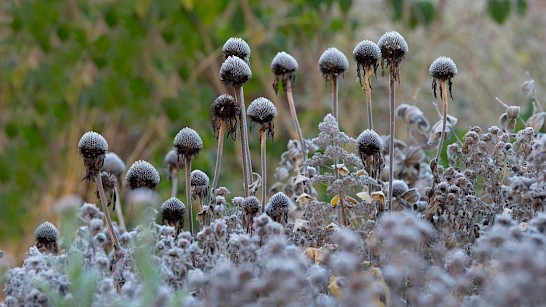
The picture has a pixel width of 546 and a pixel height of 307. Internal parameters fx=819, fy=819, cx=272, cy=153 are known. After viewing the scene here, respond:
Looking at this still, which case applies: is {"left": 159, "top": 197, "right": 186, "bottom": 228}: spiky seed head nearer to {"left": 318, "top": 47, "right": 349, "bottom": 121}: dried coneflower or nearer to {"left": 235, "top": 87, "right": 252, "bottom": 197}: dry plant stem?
{"left": 235, "top": 87, "right": 252, "bottom": 197}: dry plant stem

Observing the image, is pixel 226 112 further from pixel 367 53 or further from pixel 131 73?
pixel 131 73

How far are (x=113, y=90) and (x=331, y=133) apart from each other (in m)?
2.28

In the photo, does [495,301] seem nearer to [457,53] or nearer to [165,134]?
[165,134]

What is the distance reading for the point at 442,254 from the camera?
36.6 inches

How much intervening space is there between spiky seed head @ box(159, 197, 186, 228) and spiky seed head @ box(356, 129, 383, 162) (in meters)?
0.25

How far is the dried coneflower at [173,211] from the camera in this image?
1076 mm

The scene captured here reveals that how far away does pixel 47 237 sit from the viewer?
1.12 metres

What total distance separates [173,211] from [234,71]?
20 cm

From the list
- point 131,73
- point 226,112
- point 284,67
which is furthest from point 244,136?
point 131,73

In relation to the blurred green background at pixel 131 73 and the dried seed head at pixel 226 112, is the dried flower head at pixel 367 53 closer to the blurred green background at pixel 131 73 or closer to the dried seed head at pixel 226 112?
the dried seed head at pixel 226 112

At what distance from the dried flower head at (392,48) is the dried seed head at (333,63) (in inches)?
3.2

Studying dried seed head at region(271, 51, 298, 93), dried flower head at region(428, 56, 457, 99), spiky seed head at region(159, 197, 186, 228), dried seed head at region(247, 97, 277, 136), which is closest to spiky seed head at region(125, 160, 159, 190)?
spiky seed head at region(159, 197, 186, 228)

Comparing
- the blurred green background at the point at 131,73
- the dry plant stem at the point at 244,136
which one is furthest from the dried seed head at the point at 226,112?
the blurred green background at the point at 131,73

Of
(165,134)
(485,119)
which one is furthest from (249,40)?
(485,119)
